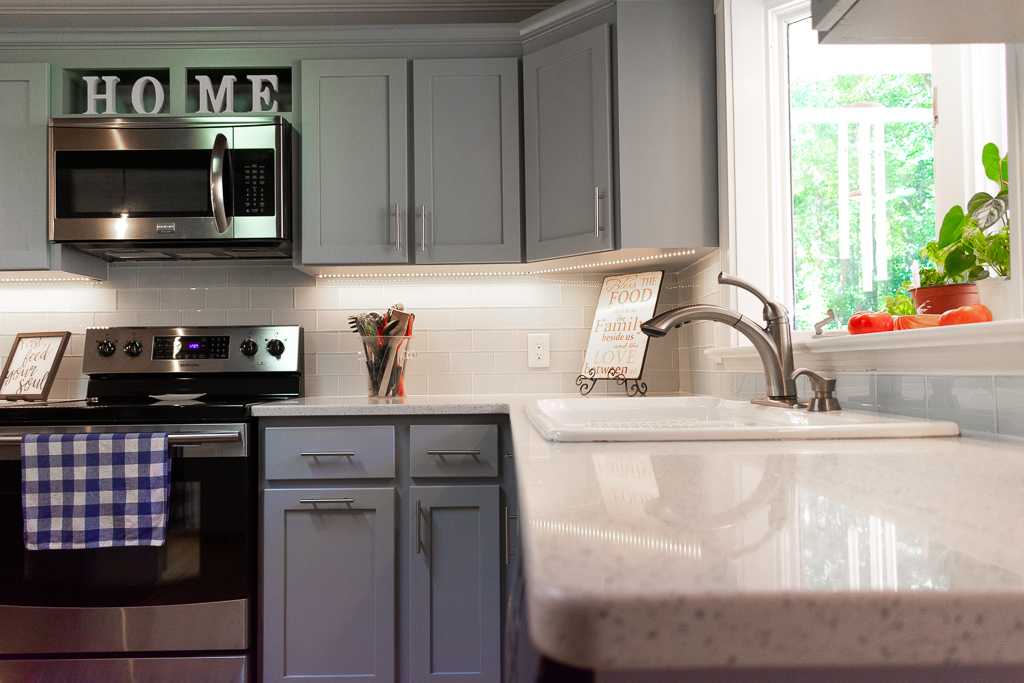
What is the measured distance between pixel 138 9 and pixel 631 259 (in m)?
1.95

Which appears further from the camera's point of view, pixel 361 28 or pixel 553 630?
pixel 361 28

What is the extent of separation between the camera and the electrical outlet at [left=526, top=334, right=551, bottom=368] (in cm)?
288

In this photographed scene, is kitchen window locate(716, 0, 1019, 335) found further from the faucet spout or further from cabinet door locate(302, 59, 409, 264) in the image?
cabinet door locate(302, 59, 409, 264)

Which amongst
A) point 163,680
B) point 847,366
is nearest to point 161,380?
point 163,680

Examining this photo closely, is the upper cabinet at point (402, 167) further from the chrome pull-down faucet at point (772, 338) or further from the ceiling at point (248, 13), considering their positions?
the chrome pull-down faucet at point (772, 338)

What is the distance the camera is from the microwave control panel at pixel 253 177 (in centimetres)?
254

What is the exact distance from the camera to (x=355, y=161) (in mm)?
2580

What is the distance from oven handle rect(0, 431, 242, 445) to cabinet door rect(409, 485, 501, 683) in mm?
528

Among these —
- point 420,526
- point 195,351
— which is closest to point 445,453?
point 420,526

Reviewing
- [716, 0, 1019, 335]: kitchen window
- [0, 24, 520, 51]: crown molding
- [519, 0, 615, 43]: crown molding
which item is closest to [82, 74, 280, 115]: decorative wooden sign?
[0, 24, 520, 51]: crown molding

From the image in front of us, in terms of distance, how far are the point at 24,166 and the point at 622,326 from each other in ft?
6.82

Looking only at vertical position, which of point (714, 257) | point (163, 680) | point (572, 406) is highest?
point (714, 257)

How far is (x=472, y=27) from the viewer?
2.60m

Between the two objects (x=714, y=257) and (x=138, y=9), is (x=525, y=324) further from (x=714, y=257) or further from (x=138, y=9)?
(x=138, y=9)
